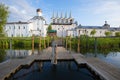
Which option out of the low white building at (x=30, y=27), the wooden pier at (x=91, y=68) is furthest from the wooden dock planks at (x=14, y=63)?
the low white building at (x=30, y=27)

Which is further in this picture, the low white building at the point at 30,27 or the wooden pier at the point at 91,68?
the low white building at the point at 30,27

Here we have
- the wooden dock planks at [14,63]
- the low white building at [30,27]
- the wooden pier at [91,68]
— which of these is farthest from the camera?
the low white building at [30,27]

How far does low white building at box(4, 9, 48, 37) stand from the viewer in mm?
89625

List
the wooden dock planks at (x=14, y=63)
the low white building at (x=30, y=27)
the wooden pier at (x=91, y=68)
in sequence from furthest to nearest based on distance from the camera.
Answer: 1. the low white building at (x=30, y=27)
2. the wooden dock planks at (x=14, y=63)
3. the wooden pier at (x=91, y=68)

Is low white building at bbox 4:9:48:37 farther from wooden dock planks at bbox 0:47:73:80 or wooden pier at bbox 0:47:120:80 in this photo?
wooden pier at bbox 0:47:120:80

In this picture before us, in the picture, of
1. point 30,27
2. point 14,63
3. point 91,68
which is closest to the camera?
point 91,68

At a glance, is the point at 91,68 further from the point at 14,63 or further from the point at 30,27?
the point at 30,27

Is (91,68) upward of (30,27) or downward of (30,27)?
downward

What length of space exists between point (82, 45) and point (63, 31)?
7206 centimetres

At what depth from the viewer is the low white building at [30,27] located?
3529 inches

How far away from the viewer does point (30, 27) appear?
91.2 metres

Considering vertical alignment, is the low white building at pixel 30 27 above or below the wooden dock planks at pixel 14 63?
above

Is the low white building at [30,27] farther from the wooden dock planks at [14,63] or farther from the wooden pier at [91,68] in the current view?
the wooden pier at [91,68]

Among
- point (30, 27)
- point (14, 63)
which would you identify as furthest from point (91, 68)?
point (30, 27)
